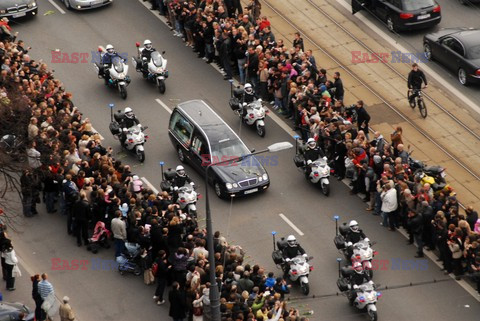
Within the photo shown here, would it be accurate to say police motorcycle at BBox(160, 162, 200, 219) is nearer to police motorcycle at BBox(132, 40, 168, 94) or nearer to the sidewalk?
police motorcycle at BBox(132, 40, 168, 94)

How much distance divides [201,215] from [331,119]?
5.17 meters

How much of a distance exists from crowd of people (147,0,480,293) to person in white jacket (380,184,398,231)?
0.09 feet

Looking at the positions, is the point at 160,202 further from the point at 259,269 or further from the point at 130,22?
the point at 130,22

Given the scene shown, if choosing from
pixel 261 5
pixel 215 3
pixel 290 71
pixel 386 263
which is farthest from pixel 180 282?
pixel 261 5

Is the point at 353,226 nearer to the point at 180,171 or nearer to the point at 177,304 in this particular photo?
the point at 177,304

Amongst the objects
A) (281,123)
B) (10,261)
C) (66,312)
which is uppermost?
(66,312)

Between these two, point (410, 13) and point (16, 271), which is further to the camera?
point (410, 13)

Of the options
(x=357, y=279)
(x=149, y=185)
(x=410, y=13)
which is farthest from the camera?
(x=410, y=13)

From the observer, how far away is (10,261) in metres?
37.9

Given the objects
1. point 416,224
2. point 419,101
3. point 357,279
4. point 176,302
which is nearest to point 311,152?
Answer: point 416,224

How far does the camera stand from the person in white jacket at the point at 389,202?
40656mm

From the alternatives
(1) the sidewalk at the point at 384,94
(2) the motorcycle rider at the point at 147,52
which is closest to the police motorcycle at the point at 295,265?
(1) the sidewalk at the point at 384,94

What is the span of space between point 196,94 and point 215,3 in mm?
3879

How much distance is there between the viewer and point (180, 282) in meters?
37.7
